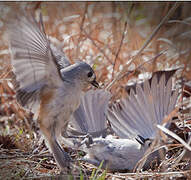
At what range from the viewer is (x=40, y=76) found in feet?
7.59

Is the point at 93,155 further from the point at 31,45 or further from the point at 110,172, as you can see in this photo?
the point at 31,45

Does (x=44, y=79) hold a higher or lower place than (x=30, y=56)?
lower

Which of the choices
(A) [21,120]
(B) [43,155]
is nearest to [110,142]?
(B) [43,155]

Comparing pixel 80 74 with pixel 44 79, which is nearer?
pixel 44 79

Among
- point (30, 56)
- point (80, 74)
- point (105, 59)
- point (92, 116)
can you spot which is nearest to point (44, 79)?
point (30, 56)

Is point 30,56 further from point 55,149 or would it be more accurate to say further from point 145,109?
point 145,109

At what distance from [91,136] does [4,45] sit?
1910 mm

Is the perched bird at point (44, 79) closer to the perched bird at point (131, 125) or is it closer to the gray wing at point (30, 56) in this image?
the gray wing at point (30, 56)

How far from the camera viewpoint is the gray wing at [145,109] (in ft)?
8.17

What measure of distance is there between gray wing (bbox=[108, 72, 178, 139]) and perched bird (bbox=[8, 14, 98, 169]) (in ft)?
0.97

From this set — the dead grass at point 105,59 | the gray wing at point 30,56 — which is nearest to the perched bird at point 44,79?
the gray wing at point 30,56

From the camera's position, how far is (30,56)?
2238mm

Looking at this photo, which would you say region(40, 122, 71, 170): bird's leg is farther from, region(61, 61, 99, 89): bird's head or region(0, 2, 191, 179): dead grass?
region(61, 61, 99, 89): bird's head

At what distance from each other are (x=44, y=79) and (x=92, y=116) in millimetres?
644
